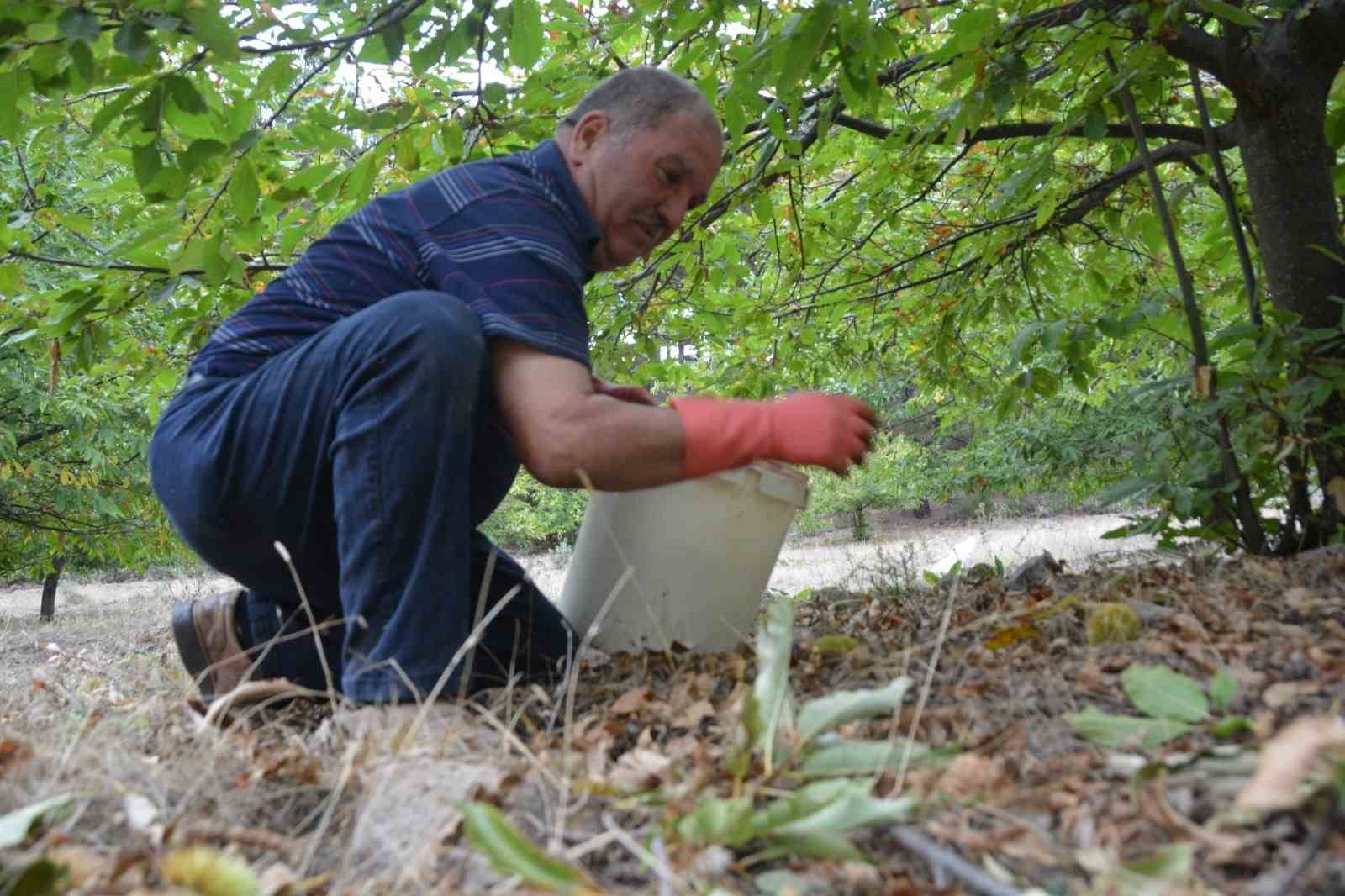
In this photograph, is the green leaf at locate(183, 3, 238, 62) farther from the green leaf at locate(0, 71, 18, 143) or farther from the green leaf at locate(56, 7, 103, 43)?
the green leaf at locate(0, 71, 18, 143)

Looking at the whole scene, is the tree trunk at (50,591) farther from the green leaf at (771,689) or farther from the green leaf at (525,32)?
the green leaf at (771,689)

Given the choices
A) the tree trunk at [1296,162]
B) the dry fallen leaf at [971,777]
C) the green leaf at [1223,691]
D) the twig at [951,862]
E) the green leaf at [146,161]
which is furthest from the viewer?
the tree trunk at [1296,162]

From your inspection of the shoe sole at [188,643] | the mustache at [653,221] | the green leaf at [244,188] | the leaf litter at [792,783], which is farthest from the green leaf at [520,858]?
the green leaf at [244,188]

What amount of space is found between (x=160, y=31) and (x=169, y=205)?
1.04 meters

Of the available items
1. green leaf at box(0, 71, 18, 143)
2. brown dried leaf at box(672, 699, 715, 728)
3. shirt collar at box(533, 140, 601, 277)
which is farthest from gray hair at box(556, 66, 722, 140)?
brown dried leaf at box(672, 699, 715, 728)

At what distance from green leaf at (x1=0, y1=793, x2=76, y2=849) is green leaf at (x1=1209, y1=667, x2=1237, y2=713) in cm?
141

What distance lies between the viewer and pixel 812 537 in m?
19.4

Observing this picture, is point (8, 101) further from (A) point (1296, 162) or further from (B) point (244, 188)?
(A) point (1296, 162)

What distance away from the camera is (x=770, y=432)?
1.75 m

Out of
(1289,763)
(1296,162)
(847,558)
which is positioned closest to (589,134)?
(1289,763)

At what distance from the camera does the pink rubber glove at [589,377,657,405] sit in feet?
7.00

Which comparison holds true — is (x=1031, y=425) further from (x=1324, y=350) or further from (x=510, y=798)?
(x=510, y=798)

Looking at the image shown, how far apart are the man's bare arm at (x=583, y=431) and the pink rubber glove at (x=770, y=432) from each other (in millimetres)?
33

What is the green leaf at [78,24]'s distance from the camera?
5.48ft
